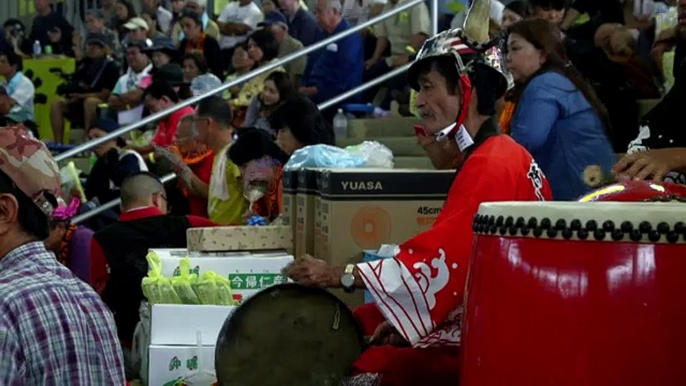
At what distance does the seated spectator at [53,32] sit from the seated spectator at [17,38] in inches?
5.4

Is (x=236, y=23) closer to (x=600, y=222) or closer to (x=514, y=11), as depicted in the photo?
(x=514, y=11)

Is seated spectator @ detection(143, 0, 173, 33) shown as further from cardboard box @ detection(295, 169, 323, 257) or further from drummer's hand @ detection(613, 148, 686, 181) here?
drummer's hand @ detection(613, 148, 686, 181)

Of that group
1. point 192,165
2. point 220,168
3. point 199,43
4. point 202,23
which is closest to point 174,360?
point 220,168

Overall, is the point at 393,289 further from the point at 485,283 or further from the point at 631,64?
the point at 631,64

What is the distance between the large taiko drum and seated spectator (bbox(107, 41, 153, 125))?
31.1 feet

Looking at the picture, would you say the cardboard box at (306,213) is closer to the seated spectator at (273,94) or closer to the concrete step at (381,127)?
the seated spectator at (273,94)

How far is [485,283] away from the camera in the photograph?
99.3 inches

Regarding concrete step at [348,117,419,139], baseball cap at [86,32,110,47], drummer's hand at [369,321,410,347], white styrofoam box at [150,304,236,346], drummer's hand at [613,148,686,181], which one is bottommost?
white styrofoam box at [150,304,236,346]

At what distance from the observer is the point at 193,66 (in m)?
12.0

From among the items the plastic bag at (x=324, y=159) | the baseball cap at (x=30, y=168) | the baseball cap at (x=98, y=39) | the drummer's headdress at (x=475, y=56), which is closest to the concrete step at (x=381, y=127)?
the plastic bag at (x=324, y=159)

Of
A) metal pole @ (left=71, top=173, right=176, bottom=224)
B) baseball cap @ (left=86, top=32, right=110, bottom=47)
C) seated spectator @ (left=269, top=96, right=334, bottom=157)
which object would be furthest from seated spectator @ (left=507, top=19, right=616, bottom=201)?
baseball cap @ (left=86, top=32, right=110, bottom=47)

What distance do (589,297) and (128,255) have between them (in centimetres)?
380

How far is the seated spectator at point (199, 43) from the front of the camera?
12.5 metres

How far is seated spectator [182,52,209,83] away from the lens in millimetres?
11930
